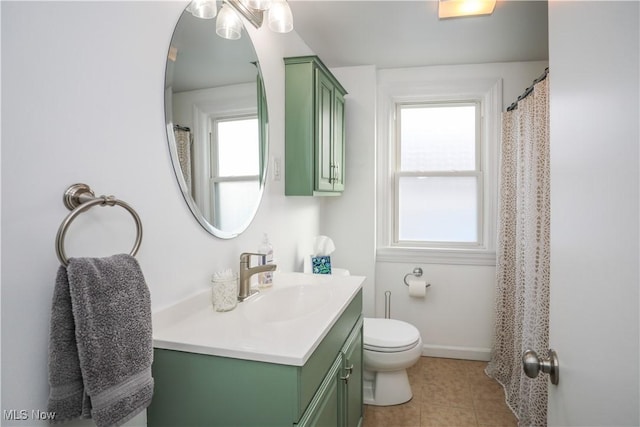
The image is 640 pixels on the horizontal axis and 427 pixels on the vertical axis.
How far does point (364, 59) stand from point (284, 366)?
248cm

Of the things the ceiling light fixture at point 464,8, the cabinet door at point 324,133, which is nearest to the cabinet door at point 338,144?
the cabinet door at point 324,133

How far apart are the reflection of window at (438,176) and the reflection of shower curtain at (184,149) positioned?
7.09ft

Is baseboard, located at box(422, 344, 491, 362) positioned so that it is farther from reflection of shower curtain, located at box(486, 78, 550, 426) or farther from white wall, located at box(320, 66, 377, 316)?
white wall, located at box(320, 66, 377, 316)

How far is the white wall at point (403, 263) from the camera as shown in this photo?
2.93m

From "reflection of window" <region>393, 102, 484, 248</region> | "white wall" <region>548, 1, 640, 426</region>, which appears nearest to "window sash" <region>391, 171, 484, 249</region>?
"reflection of window" <region>393, 102, 484, 248</region>

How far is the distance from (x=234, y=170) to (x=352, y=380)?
112cm

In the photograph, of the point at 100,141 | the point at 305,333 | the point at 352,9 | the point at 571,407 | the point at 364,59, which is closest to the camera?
the point at 571,407

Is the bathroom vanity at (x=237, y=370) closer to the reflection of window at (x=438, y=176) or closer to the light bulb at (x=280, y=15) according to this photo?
the light bulb at (x=280, y=15)

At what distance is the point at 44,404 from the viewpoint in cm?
79

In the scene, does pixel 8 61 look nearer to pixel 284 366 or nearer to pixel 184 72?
pixel 184 72

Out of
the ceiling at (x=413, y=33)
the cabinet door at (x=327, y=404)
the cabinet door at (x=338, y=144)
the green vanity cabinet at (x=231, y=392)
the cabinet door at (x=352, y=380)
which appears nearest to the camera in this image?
the green vanity cabinet at (x=231, y=392)

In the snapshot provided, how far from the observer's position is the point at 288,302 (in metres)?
1.60

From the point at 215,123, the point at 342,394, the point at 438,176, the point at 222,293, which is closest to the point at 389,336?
the point at 342,394

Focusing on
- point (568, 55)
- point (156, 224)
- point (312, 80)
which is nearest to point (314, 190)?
point (312, 80)
